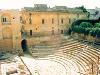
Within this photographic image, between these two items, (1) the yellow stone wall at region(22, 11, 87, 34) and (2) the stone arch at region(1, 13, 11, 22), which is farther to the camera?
(1) the yellow stone wall at region(22, 11, 87, 34)

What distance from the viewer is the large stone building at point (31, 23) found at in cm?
3650

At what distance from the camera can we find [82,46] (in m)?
32.4

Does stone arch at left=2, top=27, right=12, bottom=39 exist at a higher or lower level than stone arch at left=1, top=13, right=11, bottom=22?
lower

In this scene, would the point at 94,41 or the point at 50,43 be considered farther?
the point at 50,43

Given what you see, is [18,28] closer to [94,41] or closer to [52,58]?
[52,58]

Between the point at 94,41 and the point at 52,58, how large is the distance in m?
5.67

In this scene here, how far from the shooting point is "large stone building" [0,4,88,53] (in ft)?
120

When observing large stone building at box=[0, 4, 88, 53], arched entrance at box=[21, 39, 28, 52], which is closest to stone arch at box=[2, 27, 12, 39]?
large stone building at box=[0, 4, 88, 53]

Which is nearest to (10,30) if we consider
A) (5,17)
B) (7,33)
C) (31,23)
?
(7,33)

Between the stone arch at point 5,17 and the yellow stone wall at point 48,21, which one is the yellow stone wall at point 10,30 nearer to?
the stone arch at point 5,17

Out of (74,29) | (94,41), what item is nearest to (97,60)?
(94,41)

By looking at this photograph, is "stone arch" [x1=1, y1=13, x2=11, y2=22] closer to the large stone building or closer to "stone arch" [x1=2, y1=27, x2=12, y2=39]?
the large stone building

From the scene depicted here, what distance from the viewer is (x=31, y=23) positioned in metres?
39.0

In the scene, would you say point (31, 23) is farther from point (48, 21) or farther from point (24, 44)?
point (24, 44)
